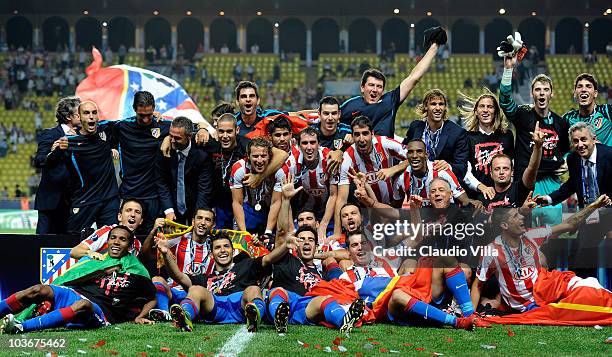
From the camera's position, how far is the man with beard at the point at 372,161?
810 centimetres

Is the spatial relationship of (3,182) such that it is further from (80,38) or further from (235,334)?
(235,334)

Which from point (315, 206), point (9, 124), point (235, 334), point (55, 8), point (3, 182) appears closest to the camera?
point (235, 334)

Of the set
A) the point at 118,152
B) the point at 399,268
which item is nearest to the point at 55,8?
the point at 118,152

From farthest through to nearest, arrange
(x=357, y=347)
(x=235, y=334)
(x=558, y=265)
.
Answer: (x=558, y=265)
(x=235, y=334)
(x=357, y=347)

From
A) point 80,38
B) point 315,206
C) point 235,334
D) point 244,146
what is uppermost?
point 80,38

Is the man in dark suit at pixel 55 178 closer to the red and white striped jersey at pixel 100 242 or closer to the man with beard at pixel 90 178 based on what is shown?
the man with beard at pixel 90 178

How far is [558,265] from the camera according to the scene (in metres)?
7.53

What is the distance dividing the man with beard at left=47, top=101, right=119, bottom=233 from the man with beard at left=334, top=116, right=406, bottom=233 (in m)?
2.29

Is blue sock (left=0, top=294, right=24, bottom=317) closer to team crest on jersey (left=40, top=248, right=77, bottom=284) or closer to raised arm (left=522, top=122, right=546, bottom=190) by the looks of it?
team crest on jersey (left=40, top=248, right=77, bottom=284)

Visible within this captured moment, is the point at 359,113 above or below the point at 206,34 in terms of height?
below

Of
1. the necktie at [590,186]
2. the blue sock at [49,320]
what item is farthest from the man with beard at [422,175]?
the blue sock at [49,320]

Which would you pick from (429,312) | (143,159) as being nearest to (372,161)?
(429,312)

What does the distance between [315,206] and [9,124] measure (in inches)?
1100

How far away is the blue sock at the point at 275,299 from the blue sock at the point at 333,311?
321 millimetres
